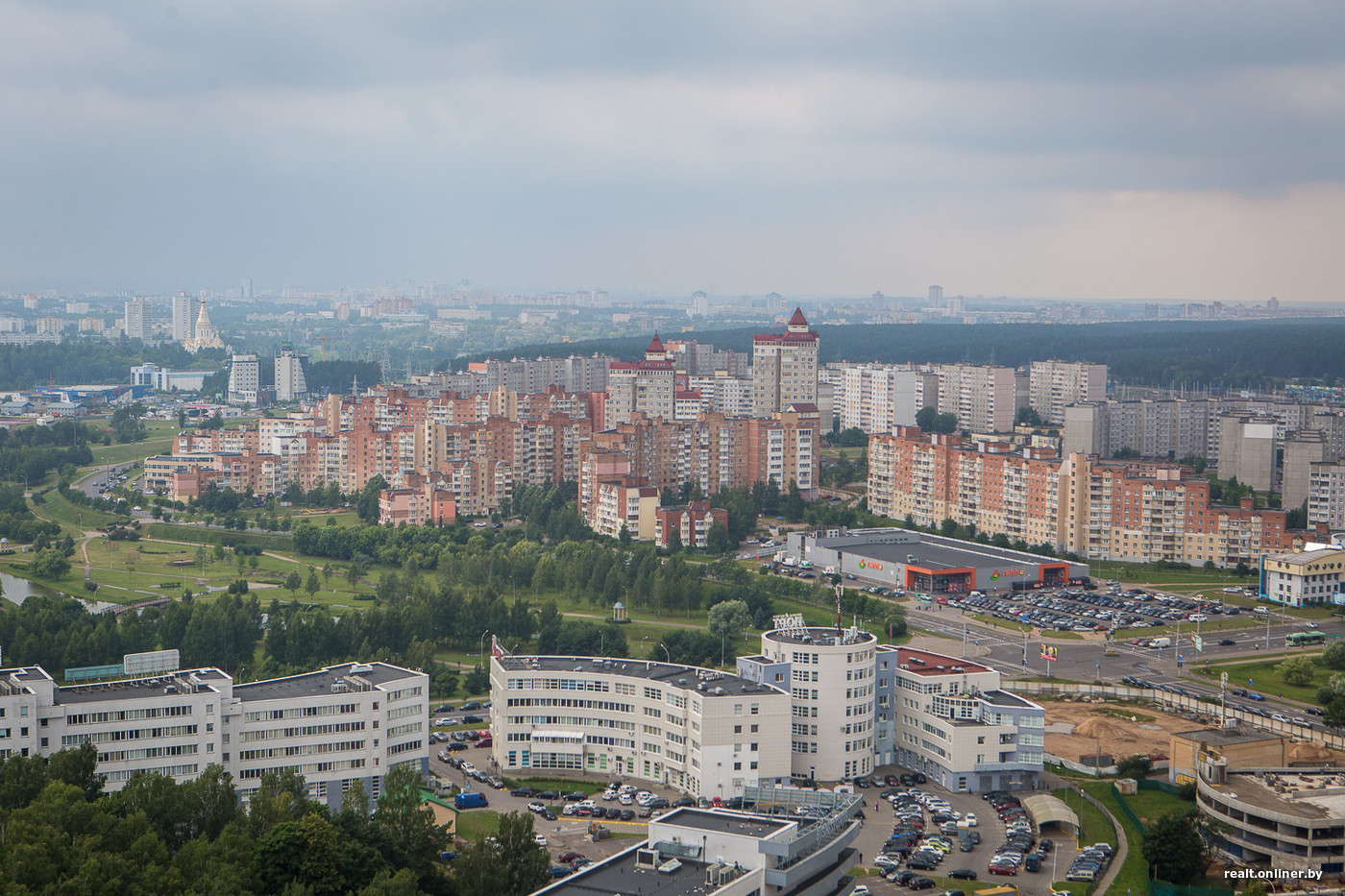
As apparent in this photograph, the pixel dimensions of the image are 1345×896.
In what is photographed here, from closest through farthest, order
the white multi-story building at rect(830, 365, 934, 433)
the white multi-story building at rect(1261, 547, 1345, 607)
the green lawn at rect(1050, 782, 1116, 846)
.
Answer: the green lawn at rect(1050, 782, 1116, 846) → the white multi-story building at rect(1261, 547, 1345, 607) → the white multi-story building at rect(830, 365, 934, 433)

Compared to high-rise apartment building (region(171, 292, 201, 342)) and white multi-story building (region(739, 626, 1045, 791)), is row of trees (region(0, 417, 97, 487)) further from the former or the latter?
high-rise apartment building (region(171, 292, 201, 342))

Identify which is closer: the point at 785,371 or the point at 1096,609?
the point at 1096,609

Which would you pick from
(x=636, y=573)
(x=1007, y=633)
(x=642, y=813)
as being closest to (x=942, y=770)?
(x=642, y=813)

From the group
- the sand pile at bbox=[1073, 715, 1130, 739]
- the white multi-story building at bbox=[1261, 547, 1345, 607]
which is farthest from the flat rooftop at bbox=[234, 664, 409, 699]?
the white multi-story building at bbox=[1261, 547, 1345, 607]

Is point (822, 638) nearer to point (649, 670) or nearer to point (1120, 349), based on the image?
point (649, 670)

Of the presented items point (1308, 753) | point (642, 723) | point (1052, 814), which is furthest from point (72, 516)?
point (1308, 753)

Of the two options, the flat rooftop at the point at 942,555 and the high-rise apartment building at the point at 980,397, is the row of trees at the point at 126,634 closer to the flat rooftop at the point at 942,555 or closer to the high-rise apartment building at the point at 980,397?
the flat rooftop at the point at 942,555

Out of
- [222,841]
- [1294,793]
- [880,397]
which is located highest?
[880,397]
